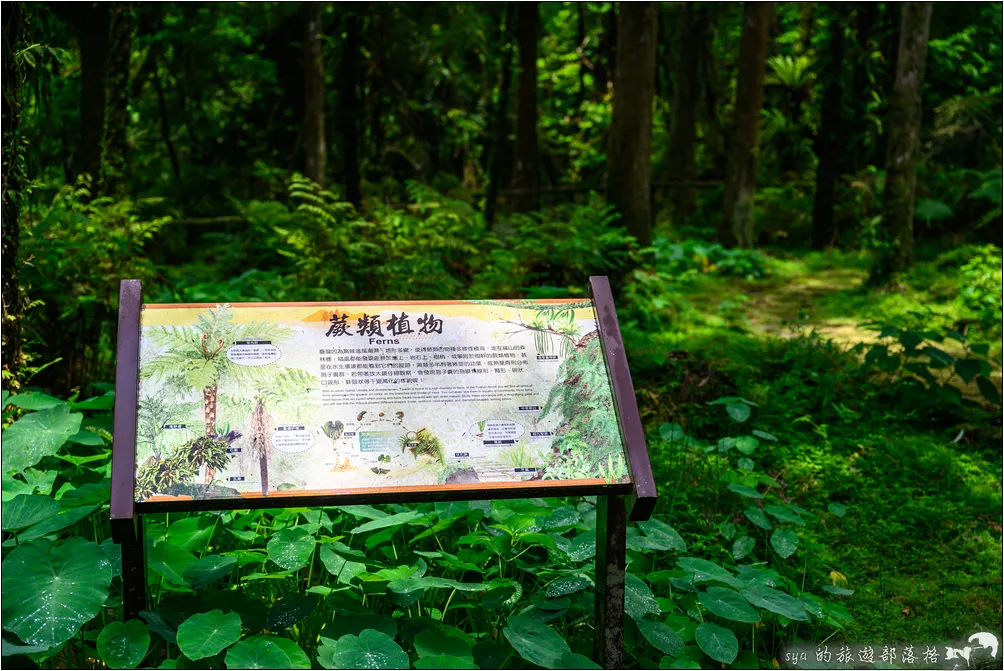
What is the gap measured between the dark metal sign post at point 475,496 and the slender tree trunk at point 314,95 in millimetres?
7870

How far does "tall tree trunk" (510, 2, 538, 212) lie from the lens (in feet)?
41.2

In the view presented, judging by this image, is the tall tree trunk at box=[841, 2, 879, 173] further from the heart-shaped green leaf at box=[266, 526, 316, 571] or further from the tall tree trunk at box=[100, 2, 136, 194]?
the heart-shaped green leaf at box=[266, 526, 316, 571]

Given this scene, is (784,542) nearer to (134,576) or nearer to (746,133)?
(134,576)

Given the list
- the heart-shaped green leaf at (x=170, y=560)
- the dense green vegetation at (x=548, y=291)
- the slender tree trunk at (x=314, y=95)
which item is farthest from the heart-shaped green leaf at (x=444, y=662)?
the slender tree trunk at (x=314, y=95)

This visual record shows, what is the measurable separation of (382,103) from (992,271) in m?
8.46

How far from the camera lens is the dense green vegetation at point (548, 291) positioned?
9.82 feet

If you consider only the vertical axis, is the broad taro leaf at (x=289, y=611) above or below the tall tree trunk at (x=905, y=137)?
below

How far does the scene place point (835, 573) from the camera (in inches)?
156

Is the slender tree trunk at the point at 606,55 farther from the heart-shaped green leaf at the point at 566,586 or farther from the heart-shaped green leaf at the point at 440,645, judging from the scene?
the heart-shaped green leaf at the point at 440,645

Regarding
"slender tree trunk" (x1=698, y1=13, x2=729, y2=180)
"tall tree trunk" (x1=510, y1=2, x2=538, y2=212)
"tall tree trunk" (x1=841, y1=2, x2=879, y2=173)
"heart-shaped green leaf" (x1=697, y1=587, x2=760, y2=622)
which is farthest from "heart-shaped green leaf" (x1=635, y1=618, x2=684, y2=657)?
"slender tree trunk" (x1=698, y1=13, x2=729, y2=180)

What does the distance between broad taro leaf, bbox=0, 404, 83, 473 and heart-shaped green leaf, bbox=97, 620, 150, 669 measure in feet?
2.77

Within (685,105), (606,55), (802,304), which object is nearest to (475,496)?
(802,304)

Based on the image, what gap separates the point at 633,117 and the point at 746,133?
155 inches

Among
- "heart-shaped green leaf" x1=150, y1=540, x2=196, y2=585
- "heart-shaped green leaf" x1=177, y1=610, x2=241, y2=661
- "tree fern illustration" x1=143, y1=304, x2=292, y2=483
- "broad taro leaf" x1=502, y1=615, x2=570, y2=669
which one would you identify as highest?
"tree fern illustration" x1=143, y1=304, x2=292, y2=483
